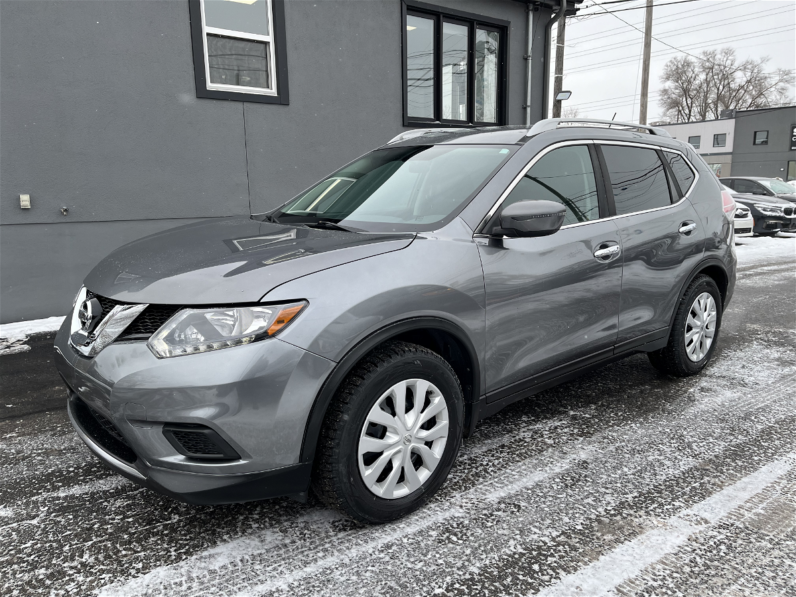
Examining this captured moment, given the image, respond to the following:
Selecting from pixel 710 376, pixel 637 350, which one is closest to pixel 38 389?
pixel 637 350

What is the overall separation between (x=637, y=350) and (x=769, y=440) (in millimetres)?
873

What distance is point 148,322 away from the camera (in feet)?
7.28

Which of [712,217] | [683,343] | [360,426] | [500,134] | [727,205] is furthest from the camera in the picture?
[727,205]

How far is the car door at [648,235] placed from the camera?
3.57m

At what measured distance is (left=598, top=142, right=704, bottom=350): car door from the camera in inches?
141

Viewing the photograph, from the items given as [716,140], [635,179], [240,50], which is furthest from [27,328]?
[716,140]

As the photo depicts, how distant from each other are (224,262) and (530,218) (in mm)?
1388

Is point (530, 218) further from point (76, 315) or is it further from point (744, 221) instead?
point (744, 221)

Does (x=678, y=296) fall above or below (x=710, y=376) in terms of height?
above

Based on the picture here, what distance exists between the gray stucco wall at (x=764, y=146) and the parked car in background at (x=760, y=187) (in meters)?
32.6

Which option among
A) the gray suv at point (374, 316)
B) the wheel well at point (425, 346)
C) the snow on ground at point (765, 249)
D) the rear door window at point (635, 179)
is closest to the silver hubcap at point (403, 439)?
the gray suv at point (374, 316)

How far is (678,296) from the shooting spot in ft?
13.1

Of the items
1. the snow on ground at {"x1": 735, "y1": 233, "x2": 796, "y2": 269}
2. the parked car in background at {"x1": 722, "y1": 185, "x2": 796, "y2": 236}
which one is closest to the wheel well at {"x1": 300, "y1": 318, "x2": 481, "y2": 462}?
the snow on ground at {"x1": 735, "y1": 233, "x2": 796, "y2": 269}

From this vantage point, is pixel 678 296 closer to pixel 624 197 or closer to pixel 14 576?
pixel 624 197
